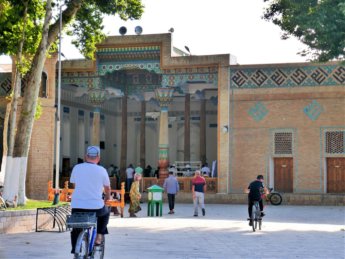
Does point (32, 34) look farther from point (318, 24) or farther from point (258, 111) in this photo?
point (258, 111)

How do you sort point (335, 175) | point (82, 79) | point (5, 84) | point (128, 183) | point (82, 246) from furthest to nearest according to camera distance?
1. point (82, 79)
2. point (128, 183)
3. point (5, 84)
4. point (335, 175)
5. point (82, 246)

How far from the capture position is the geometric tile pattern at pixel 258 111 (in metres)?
27.8

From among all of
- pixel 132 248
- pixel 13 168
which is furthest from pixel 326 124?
pixel 132 248

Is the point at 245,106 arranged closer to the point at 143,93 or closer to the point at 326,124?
the point at 326,124

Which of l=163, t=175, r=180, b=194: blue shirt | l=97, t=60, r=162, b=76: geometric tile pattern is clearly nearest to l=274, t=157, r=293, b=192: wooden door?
l=97, t=60, r=162, b=76: geometric tile pattern

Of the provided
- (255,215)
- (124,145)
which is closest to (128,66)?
(124,145)

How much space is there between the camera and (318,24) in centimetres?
1579

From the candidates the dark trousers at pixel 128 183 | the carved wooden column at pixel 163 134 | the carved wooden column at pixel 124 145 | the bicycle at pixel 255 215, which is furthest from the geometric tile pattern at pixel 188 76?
the bicycle at pixel 255 215

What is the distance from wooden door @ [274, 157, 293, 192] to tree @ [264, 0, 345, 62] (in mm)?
10123

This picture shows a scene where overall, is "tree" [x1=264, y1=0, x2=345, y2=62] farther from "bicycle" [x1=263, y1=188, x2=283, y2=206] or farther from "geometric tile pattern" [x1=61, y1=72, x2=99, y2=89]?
"geometric tile pattern" [x1=61, y1=72, x2=99, y2=89]

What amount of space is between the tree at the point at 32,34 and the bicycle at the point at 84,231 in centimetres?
818

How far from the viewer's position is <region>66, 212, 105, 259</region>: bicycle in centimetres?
726

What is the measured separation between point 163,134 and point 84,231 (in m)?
22.0

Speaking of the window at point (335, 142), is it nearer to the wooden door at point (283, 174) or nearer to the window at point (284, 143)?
the window at point (284, 143)
